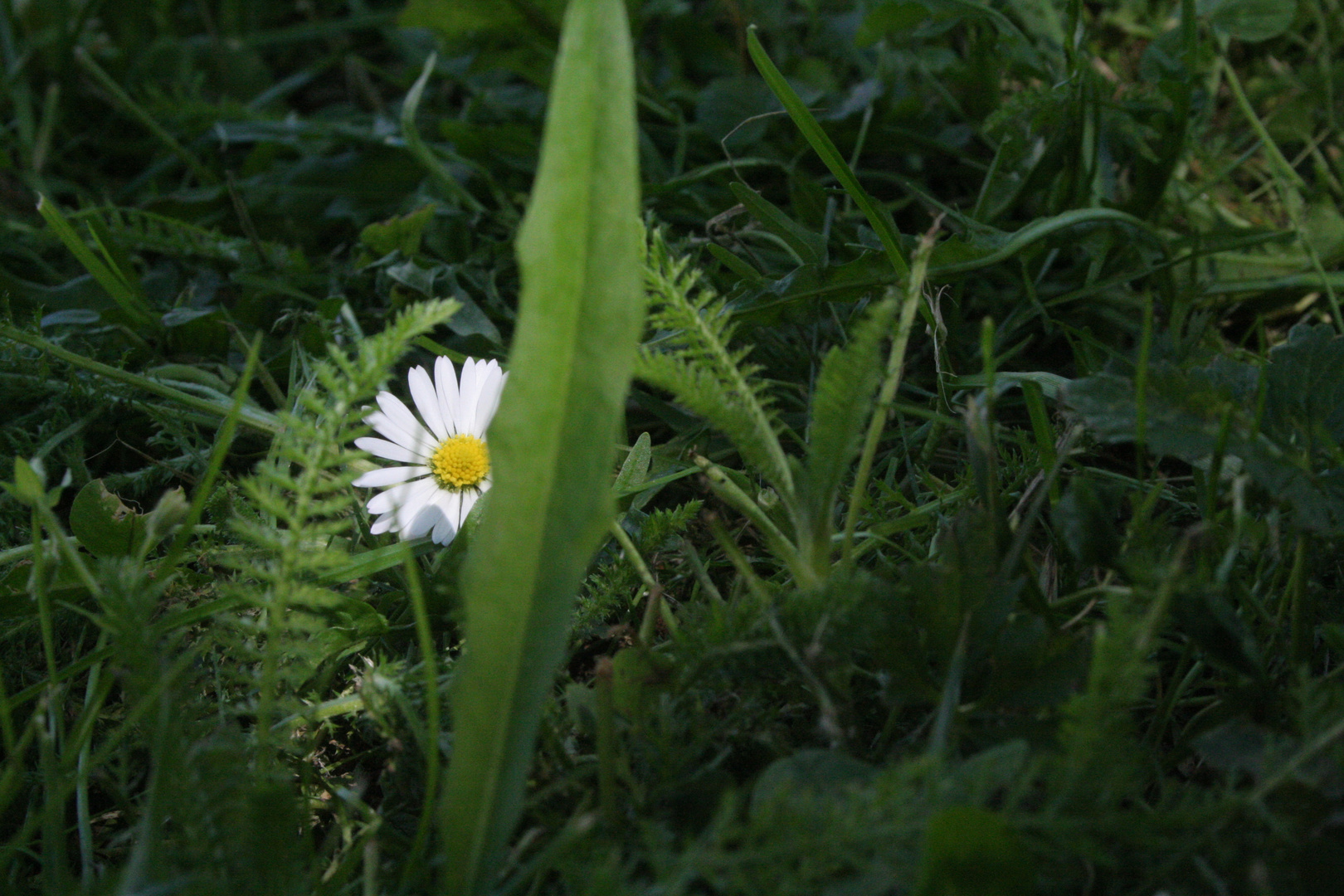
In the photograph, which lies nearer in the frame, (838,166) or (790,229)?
(838,166)

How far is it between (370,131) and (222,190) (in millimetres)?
328

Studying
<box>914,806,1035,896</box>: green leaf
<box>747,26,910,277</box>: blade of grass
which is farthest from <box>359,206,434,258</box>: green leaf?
<box>914,806,1035,896</box>: green leaf

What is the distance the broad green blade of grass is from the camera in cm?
79

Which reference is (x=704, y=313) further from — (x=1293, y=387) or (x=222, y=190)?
(x=222, y=190)

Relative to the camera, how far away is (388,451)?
132 centimetres

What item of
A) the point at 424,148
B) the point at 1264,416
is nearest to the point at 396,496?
Answer: the point at 424,148

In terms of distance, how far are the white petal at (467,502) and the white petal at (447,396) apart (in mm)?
102

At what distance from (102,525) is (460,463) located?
0.48 metres

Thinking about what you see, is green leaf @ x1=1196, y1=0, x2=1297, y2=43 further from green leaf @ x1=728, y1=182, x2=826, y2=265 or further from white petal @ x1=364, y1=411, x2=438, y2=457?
white petal @ x1=364, y1=411, x2=438, y2=457

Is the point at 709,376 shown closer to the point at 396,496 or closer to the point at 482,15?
the point at 396,496

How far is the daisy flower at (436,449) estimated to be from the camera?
1277 mm

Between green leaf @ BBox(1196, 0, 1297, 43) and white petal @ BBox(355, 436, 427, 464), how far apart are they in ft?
5.02

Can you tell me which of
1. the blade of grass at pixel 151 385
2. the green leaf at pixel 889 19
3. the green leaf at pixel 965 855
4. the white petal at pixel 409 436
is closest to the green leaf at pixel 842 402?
the green leaf at pixel 965 855

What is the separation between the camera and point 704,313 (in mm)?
1063
